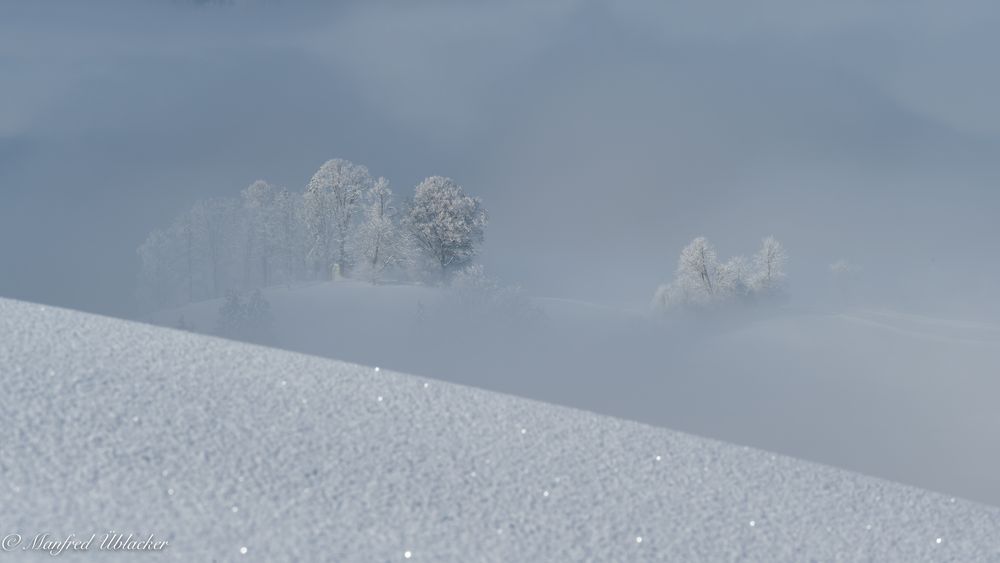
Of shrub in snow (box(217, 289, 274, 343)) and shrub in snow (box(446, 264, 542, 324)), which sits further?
shrub in snow (box(446, 264, 542, 324))

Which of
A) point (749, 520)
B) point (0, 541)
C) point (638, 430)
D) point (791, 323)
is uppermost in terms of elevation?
point (791, 323)

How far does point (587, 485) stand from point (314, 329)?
402 cm

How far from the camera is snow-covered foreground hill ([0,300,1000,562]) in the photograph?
2.10 metres

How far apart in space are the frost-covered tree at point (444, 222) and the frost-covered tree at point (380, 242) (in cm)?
10

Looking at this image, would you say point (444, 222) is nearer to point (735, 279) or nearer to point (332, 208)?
point (332, 208)

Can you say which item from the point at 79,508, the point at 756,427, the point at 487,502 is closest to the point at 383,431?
the point at 487,502

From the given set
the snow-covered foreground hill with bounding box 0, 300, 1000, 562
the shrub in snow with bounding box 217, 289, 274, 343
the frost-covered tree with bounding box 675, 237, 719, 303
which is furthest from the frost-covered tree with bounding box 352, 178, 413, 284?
the snow-covered foreground hill with bounding box 0, 300, 1000, 562

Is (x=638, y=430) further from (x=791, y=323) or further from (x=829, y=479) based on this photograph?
(x=791, y=323)

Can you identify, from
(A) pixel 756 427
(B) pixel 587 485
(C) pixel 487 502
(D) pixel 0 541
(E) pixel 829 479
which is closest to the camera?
(D) pixel 0 541

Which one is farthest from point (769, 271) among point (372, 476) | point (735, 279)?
point (372, 476)

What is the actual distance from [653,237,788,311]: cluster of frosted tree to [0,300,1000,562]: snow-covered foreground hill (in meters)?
3.94

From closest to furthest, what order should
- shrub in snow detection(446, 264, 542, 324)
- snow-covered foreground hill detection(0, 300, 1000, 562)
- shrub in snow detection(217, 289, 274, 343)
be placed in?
snow-covered foreground hill detection(0, 300, 1000, 562) → shrub in snow detection(217, 289, 274, 343) → shrub in snow detection(446, 264, 542, 324)

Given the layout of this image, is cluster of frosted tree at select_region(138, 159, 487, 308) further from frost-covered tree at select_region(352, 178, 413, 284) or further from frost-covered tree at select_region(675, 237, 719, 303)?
frost-covered tree at select_region(675, 237, 719, 303)

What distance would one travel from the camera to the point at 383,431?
2590 mm
